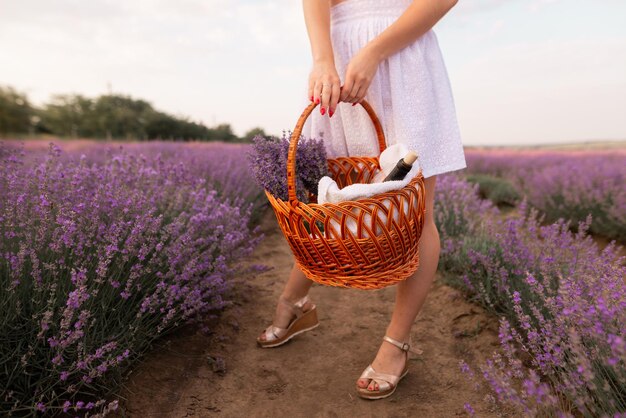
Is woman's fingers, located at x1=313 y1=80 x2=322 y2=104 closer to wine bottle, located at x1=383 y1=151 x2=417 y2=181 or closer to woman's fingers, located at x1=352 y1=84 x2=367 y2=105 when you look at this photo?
woman's fingers, located at x1=352 y1=84 x2=367 y2=105

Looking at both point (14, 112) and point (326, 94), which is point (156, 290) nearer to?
point (326, 94)

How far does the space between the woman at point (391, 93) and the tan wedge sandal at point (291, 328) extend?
48cm

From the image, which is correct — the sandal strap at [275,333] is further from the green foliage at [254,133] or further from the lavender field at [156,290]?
the green foliage at [254,133]

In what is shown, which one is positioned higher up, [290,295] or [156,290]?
[156,290]

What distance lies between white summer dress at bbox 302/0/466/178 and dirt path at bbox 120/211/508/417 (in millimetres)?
940

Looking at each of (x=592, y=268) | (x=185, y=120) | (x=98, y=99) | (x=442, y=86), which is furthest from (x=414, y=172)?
(x=98, y=99)

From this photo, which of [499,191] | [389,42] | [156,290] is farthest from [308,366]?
[499,191]

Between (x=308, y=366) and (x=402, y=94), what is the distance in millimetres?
1268

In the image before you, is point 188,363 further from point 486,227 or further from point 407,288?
point 486,227

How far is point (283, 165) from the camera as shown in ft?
5.47

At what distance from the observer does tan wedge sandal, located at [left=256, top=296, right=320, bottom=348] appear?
2.19m

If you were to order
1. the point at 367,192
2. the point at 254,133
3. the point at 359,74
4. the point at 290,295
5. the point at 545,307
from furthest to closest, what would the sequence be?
the point at 254,133 → the point at 290,295 → the point at 545,307 → the point at 359,74 → the point at 367,192

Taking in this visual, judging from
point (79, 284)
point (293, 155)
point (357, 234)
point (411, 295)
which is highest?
point (293, 155)

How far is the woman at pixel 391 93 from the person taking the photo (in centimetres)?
152
